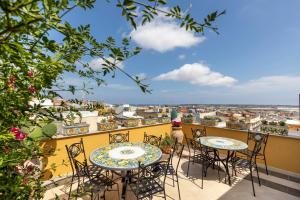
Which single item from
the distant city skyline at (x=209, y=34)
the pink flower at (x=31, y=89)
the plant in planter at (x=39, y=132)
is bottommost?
the plant in planter at (x=39, y=132)

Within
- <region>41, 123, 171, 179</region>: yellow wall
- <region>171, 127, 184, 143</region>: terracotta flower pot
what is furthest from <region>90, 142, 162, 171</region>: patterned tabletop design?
<region>171, 127, 184, 143</region>: terracotta flower pot

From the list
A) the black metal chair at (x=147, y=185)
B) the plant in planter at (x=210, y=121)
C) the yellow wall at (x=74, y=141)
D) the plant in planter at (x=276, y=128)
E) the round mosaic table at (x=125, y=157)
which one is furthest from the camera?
the plant in planter at (x=210, y=121)

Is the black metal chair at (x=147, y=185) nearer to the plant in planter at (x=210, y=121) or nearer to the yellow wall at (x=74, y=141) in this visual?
the yellow wall at (x=74, y=141)

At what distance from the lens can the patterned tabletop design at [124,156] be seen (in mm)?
2500

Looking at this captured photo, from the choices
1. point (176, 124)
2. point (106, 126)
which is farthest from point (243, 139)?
point (106, 126)

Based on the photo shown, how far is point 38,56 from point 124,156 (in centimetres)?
248

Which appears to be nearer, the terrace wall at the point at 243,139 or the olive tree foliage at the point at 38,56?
the olive tree foliage at the point at 38,56

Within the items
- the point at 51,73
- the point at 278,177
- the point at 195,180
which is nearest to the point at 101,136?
the point at 195,180

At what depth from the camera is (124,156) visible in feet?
9.47

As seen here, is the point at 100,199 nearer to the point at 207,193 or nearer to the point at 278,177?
the point at 207,193

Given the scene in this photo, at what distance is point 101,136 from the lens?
4.49 m

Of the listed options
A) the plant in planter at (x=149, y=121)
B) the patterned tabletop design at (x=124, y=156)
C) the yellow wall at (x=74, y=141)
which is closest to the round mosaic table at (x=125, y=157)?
the patterned tabletop design at (x=124, y=156)

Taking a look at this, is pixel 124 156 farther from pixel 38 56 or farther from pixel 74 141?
pixel 38 56

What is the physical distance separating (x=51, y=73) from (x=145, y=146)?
290cm
